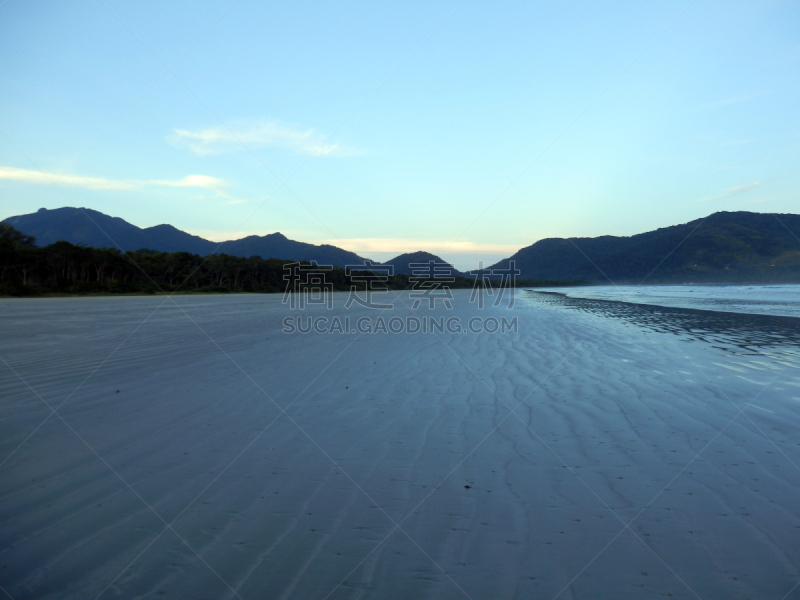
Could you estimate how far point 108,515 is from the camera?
8.59 feet

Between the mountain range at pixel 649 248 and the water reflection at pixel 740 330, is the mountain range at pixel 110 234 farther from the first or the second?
the water reflection at pixel 740 330

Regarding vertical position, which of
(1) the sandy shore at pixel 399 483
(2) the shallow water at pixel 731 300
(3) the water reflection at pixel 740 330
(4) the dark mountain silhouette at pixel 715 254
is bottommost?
(1) the sandy shore at pixel 399 483

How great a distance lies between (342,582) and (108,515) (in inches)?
63.7

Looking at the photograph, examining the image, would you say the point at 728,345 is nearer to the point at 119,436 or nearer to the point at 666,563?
the point at 666,563

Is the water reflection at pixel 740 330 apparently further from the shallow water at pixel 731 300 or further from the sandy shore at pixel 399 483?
the shallow water at pixel 731 300

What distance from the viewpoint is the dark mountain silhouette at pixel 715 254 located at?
9550cm

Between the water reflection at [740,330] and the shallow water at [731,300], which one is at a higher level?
the shallow water at [731,300]

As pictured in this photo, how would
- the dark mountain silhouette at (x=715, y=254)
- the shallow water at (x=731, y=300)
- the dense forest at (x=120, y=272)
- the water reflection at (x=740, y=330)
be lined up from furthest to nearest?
the dark mountain silhouette at (x=715, y=254)
the dense forest at (x=120, y=272)
the shallow water at (x=731, y=300)
the water reflection at (x=740, y=330)

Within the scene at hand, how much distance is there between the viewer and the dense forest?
115ft

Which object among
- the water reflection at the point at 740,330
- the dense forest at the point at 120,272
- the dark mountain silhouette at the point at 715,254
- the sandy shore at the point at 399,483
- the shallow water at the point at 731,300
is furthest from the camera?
the dark mountain silhouette at the point at 715,254

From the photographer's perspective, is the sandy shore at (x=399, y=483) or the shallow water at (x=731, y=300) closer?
the sandy shore at (x=399, y=483)

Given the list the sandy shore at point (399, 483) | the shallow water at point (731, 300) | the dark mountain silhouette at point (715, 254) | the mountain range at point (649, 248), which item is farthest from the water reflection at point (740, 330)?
the dark mountain silhouette at point (715, 254)

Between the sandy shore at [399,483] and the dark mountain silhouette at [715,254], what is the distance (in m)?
104

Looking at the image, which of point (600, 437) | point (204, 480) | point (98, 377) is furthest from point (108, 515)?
point (98, 377)
